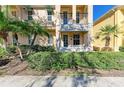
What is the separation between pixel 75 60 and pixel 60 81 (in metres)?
2.16

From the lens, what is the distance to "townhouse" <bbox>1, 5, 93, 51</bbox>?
21172 millimetres

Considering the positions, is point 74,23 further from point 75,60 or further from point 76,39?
point 75,60

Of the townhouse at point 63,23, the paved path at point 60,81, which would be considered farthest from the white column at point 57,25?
the paved path at point 60,81

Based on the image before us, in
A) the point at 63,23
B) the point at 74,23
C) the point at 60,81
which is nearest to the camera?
the point at 60,81

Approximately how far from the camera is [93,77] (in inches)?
311

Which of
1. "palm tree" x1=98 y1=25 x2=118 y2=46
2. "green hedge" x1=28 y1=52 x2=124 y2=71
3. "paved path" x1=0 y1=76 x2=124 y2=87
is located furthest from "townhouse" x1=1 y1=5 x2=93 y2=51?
"paved path" x1=0 y1=76 x2=124 y2=87

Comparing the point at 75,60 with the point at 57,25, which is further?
the point at 57,25

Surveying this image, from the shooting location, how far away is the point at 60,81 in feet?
23.9

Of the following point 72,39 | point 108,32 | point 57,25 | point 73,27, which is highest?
point 57,25

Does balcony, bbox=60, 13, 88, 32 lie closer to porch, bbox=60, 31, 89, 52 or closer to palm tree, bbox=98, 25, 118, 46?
porch, bbox=60, 31, 89, 52

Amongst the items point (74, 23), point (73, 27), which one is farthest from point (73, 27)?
point (74, 23)

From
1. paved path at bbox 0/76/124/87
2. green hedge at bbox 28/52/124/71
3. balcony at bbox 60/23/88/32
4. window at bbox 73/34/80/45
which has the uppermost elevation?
balcony at bbox 60/23/88/32

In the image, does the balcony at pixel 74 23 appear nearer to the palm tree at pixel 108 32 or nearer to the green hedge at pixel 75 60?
the palm tree at pixel 108 32

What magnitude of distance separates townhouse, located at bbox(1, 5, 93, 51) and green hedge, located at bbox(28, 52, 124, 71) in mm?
11625
